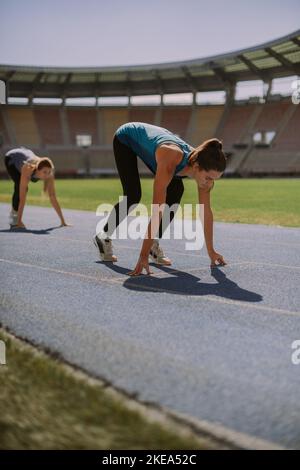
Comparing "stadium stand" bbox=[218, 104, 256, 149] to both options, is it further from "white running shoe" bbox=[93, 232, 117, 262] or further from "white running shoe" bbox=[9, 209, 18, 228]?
"white running shoe" bbox=[93, 232, 117, 262]

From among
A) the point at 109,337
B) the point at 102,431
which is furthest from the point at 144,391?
the point at 109,337

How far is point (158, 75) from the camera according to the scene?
54938mm

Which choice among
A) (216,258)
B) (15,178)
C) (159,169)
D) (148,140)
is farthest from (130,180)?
(15,178)

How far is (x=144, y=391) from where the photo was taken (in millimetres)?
2400

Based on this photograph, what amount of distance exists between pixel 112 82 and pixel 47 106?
7.29 metres

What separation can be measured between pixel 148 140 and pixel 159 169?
0.59 meters

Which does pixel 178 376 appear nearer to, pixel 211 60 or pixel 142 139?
pixel 142 139

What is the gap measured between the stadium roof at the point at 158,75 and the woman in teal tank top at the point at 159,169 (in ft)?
133
